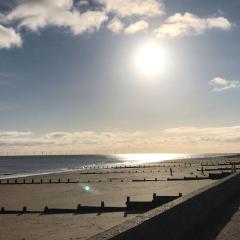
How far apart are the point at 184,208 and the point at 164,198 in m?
17.5

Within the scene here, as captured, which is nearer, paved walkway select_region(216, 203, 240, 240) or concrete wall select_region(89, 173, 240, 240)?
concrete wall select_region(89, 173, 240, 240)

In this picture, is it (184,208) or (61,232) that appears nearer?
(184,208)

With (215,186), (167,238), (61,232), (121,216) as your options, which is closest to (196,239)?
(167,238)

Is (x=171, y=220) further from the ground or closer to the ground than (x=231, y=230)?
further from the ground

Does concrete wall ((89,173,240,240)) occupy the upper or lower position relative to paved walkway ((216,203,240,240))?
upper

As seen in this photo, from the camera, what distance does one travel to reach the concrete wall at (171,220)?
8117 mm

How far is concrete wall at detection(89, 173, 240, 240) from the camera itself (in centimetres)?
812

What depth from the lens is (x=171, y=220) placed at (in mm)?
10594

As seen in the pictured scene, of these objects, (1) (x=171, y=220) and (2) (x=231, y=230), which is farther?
(2) (x=231, y=230)

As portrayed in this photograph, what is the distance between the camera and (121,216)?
27703 mm

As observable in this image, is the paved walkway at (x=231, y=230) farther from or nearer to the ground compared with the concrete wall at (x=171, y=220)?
nearer to the ground

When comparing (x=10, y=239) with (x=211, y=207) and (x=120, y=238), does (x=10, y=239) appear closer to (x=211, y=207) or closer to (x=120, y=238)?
(x=211, y=207)

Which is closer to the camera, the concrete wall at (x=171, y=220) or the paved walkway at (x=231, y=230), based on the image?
the concrete wall at (x=171, y=220)

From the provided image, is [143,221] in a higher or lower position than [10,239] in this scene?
higher
